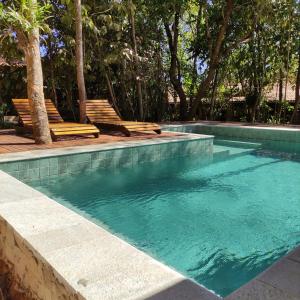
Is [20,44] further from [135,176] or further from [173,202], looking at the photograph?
[173,202]

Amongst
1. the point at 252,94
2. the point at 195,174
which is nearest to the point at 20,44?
the point at 195,174

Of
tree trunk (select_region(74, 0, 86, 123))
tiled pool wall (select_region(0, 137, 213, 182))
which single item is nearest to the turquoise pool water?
tiled pool wall (select_region(0, 137, 213, 182))

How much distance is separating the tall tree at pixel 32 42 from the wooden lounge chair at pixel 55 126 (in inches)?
15.2

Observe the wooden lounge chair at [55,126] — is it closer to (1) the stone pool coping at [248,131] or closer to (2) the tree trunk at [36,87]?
(2) the tree trunk at [36,87]

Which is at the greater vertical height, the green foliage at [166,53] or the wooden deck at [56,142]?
the green foliage at [166,53]

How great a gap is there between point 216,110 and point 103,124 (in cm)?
784

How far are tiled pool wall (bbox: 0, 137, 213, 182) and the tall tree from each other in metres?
1.34

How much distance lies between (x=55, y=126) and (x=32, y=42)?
1.98 meters

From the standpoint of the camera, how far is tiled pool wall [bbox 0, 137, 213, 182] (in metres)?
5.70

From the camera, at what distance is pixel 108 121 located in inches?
390

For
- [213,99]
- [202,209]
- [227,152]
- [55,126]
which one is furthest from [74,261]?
[213,99]

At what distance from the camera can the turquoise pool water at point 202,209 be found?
322 cm

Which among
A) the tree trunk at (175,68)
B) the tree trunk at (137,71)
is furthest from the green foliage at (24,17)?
the tree trunk at (175,68)

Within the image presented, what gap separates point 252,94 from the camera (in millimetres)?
14656
